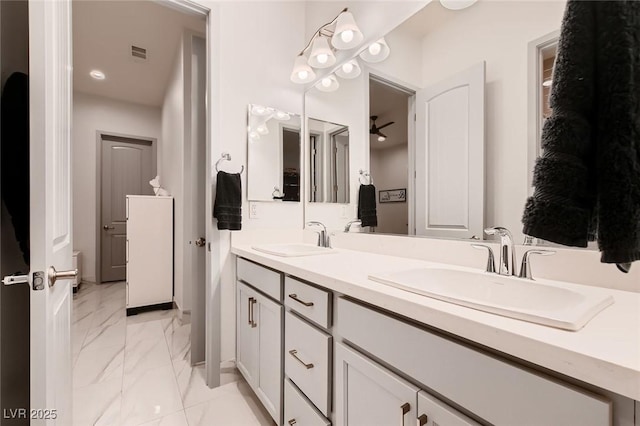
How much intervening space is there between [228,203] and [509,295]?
148cm

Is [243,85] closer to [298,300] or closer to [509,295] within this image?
[298,300]

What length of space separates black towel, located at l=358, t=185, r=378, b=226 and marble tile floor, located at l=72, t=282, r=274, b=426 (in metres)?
1.17

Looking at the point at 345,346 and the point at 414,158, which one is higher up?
the point at 414,158

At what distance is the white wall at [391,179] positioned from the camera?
1403mm

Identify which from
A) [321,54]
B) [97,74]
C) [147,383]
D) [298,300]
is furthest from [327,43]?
[97,74]

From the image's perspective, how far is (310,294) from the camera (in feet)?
3.40

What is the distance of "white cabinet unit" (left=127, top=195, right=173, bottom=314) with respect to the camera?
9.87 feet

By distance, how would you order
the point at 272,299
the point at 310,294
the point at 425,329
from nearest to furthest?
the point at 425,329, the point at 310,294, the point at 272,299

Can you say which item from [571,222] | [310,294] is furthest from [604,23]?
[310,294]

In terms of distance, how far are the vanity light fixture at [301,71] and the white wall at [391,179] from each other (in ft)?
2.80

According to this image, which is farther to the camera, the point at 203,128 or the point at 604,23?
the point at 203,128

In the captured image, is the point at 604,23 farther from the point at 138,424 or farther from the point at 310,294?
the point at 138,424

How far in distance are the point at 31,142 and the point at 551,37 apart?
4.96 ft

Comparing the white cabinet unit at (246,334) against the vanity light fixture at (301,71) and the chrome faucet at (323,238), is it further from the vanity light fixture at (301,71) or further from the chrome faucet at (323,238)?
the vanity light fixture at (301,71)
